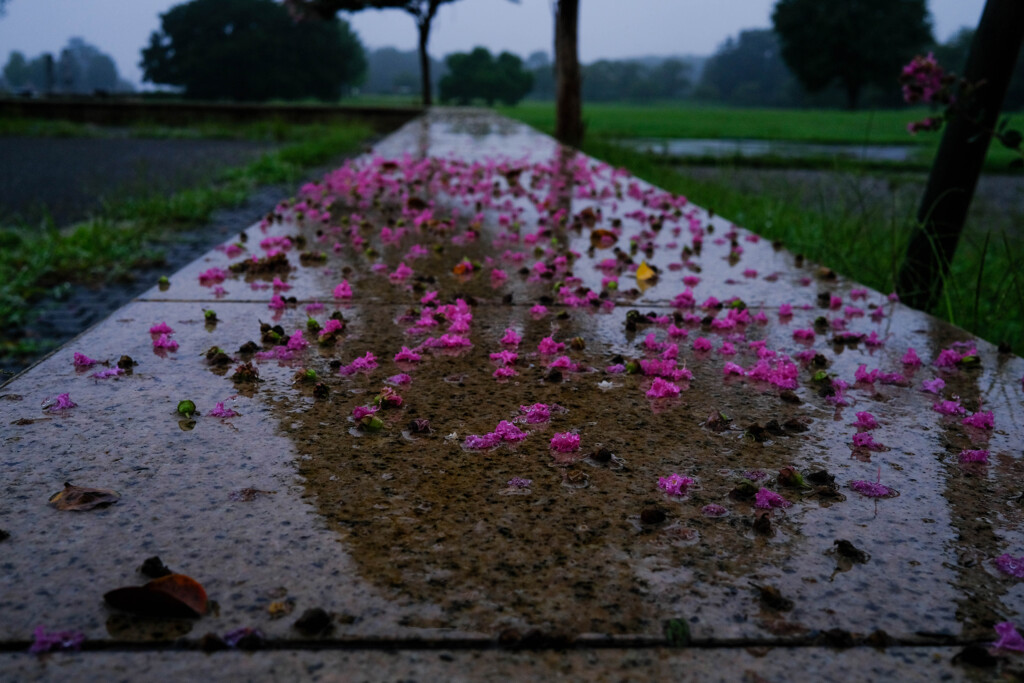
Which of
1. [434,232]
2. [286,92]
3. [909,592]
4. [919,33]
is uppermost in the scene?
[919,33]

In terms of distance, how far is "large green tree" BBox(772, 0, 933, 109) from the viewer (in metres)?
53.0

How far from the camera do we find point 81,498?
4.43 ft

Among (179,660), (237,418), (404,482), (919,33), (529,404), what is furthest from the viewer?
(919,33)

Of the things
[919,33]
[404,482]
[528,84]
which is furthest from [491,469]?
[528,84]

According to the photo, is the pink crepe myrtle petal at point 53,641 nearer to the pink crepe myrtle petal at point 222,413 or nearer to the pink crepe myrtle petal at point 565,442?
the pink crepe myrtle petal at point 222,413

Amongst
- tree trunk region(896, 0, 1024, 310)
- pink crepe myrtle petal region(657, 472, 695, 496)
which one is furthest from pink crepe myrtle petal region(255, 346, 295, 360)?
tree trunk region(896, 0, 1024, 310)

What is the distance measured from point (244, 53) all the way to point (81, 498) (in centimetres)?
6007

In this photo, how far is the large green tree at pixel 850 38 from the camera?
52969 mm

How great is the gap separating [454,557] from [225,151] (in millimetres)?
14062

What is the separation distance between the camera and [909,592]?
115 centimetres

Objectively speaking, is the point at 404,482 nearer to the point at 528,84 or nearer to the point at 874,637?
the point at 874,637

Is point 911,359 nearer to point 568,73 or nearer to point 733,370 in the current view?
point 733,370

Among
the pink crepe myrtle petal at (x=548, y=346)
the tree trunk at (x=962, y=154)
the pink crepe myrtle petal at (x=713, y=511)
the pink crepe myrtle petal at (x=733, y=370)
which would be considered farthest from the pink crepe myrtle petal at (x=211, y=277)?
the tree trunk at (x=962, y=154)

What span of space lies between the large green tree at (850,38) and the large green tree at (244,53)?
34.2 meters
